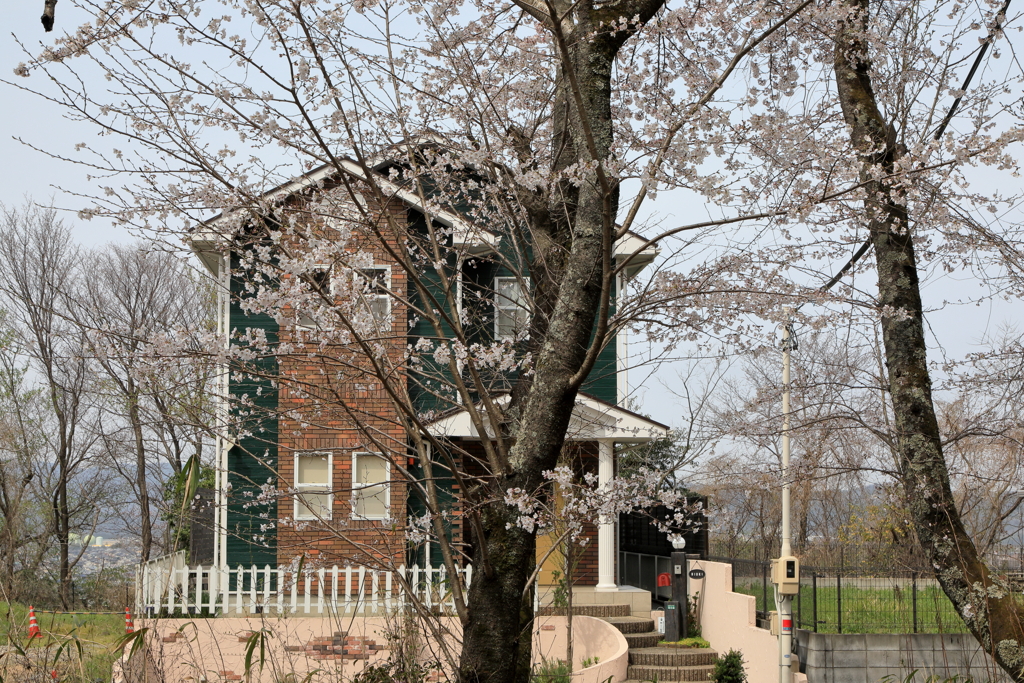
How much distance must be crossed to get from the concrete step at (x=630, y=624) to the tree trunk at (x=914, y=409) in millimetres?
7064

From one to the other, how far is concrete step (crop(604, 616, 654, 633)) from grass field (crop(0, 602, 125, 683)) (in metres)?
6.91

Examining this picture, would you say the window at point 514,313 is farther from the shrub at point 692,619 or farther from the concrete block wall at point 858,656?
the concrete block wall at point 858,656

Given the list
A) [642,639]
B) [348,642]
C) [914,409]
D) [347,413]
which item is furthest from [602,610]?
[347,413]

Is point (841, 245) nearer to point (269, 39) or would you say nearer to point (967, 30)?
point (967, 30)

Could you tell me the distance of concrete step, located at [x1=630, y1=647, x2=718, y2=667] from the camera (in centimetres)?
1265

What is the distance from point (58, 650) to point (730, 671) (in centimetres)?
897

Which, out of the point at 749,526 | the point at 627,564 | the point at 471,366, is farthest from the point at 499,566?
the point at 749,526

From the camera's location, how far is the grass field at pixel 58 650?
5721mm

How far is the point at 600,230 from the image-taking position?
16.0 feet

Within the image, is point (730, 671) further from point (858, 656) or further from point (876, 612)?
point (876, 612)

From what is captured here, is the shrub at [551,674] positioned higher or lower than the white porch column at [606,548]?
lower

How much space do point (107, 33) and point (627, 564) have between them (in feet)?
53.8

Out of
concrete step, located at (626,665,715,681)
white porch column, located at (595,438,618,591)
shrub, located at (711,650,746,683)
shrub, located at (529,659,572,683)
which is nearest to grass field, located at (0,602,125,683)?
shrub, located at (529,659,572,683)

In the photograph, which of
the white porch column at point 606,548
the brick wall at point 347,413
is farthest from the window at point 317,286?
the white porch column at point 606,548
